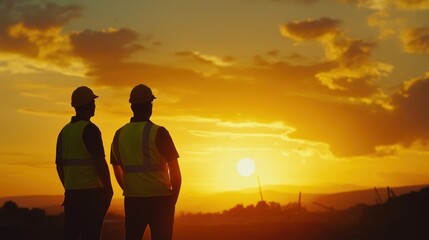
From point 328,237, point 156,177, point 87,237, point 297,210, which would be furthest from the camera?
point 297,210

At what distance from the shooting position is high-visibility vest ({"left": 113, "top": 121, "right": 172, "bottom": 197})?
8695 mm

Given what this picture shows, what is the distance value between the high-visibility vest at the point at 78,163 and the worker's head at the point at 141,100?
1.11m

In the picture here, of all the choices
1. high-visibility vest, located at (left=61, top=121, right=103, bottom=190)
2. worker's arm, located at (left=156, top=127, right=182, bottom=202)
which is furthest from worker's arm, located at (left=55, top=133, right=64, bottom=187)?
worker's arm, located at (left=156, top=127, right=182, bottom=202)

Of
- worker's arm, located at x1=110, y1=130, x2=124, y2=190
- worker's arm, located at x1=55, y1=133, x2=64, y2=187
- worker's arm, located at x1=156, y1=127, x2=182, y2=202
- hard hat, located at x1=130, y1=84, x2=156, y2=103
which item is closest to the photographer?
worker's arm, located at x1=156, y1=127, x2=182, y2=202

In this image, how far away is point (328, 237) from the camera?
2212cm

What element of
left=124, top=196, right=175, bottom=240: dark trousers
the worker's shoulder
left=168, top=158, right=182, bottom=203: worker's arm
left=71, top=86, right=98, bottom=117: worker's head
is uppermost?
left=71, top=86, right=98, bottom=117: worker's head

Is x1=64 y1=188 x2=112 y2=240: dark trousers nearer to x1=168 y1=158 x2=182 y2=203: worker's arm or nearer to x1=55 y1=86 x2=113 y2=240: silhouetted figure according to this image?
x1=55 y1=86 x2=113 y2=240: silhouetted figure

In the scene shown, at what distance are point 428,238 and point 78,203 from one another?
617 inches

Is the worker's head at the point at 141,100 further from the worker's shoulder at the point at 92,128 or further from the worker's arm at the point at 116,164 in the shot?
the worker's shoulder at the point at 92,128

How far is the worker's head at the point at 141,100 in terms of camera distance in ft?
29.2

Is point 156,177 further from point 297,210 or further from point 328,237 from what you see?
point 297,210

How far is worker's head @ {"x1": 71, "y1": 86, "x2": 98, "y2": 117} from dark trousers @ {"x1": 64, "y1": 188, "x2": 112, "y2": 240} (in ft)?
3.15

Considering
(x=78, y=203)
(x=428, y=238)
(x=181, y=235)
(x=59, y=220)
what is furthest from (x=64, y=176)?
(x=59, y=220)

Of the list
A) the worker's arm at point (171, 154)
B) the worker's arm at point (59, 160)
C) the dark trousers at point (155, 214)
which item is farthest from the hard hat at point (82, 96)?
the dark trousers at point (155, 214)
